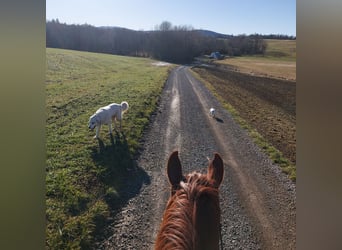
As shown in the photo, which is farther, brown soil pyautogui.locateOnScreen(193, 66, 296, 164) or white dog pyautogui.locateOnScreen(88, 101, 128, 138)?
brown soil pyautogui.locateOnScreen(193, 66, 296, 164)

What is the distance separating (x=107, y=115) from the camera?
1.73 m

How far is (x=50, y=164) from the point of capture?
1.63 meters

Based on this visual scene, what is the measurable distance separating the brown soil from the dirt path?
0.10 m

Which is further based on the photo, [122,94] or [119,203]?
[122,94]

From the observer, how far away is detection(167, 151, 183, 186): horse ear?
5.04 ft

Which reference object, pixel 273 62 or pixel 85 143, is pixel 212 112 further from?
pixel 85 143

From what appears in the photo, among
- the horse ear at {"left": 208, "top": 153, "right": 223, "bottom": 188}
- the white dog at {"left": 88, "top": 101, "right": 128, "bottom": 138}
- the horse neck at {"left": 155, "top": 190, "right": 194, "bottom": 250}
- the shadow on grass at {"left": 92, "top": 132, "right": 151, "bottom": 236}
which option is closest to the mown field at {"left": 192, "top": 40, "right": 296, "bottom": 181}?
the horse ear at {"left": 208, "top": 153, "right": 223, "bottom": 188}

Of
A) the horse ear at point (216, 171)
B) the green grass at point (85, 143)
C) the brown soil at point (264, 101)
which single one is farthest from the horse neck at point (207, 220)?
the brown soil at point (264, 101)

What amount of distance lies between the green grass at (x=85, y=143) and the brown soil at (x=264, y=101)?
16.3 inches

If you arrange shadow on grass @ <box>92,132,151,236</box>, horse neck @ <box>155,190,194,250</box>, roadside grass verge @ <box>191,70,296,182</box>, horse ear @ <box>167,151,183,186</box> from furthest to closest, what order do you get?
roadside grass verge @ <box>191,70,296,182</box> < shadow on grass @ <box>92,132,151,236</box> < horse ear @ <box>167,151,183,186</box> < horse neck @ <box>155,190,194,250</box>

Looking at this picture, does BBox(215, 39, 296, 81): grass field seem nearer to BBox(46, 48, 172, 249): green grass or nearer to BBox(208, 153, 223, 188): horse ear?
BBox(46, 48, 172, 249): green grass
